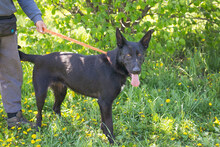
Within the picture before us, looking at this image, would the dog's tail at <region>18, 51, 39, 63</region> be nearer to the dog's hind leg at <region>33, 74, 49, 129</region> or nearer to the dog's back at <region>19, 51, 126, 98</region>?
the dog's back at <region>19, 51, 126, 98</region>

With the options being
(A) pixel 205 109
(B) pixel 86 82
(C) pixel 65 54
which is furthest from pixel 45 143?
(A) pixel 205 109

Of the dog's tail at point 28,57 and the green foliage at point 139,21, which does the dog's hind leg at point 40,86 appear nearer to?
the dog's tail at point 28,57

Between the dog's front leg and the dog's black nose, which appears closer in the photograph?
the dog's black nose

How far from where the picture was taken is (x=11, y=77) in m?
3.17

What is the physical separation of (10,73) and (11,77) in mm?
58

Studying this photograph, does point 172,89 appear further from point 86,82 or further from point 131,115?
point 86,82

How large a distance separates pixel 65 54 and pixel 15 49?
580 mm

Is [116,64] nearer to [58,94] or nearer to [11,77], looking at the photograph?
[58,94]

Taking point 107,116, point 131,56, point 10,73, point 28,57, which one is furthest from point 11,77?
point 131,56

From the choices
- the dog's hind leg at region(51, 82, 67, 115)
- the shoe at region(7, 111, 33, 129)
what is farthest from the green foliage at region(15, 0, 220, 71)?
the shoe at region(7, 111, 33, 129)

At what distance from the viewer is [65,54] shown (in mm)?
3186

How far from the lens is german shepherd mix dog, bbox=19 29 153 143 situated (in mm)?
2820

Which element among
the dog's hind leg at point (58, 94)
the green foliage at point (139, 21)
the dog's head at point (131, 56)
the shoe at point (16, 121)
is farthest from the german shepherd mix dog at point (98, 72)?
the green foliage at point (139, 21)

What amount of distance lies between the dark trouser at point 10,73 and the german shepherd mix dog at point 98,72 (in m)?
0.18
